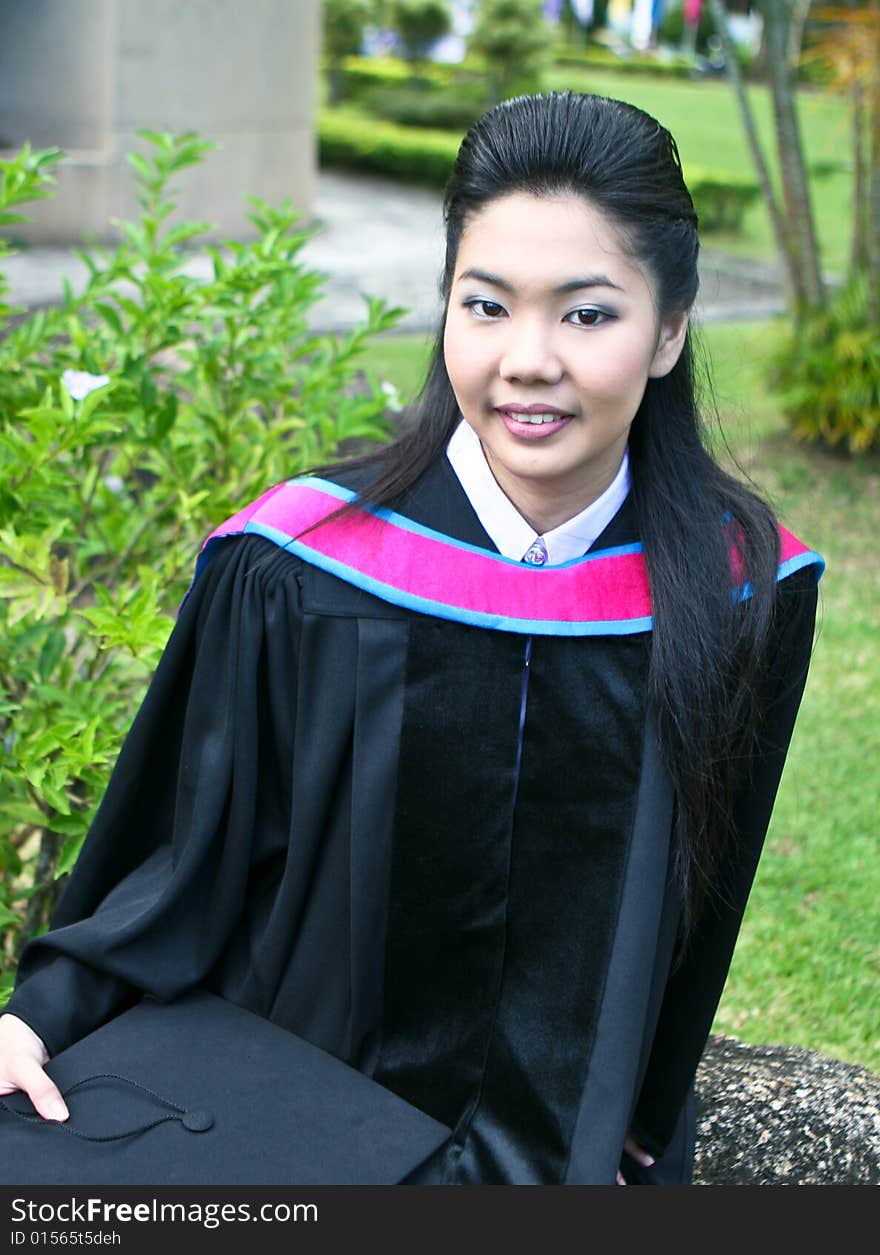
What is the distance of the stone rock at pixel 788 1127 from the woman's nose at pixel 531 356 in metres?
1.13

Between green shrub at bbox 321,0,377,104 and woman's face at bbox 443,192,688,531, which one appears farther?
green shrub at bbox 321,0,377,104

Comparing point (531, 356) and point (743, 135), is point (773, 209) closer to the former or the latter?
point (531, 356)

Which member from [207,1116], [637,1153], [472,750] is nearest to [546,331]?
[472,750]

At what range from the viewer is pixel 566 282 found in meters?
1.56

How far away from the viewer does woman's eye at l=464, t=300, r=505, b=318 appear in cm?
160

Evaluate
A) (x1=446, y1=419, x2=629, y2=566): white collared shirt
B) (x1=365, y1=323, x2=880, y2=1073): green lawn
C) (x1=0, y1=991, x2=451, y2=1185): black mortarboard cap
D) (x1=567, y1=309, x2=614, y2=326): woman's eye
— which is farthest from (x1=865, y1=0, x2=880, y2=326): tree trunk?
(x1=0, y1=991, x2=451, y2=1185): black mortarboard cap

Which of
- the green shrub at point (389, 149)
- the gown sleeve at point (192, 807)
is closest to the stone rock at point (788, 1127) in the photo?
the gown sleeve at point (192, 807)

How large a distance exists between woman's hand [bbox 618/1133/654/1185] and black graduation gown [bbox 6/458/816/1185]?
199 mm

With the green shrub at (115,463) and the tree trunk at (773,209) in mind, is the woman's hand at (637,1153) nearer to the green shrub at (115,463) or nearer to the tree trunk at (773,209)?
the green shrub at (115,463)

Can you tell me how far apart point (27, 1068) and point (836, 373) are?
5.82m

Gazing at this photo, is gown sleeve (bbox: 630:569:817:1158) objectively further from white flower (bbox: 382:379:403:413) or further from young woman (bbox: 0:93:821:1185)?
white flower (bbox: 382:379:403:413)

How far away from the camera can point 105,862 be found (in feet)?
5.97

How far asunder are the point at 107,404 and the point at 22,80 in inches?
343

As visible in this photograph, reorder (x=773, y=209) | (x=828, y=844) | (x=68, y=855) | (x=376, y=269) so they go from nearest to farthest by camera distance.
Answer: (x=68, y=855), (x=828, y=844), (x=773, y=209), (x=376, y=269)
